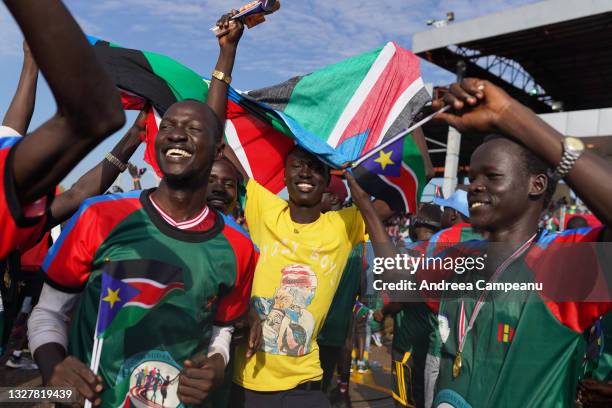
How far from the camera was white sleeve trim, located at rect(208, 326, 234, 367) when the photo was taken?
2297mm

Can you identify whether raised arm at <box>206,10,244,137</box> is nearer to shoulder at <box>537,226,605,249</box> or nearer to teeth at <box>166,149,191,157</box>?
teeth at <box>166,149,191,157</box>

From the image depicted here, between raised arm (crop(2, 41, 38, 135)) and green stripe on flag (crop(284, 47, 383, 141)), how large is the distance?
1809 mm

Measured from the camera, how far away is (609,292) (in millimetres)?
1821

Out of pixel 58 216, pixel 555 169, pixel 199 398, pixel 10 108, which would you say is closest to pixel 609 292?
pixel 555 169

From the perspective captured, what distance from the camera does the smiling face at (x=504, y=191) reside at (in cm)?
216

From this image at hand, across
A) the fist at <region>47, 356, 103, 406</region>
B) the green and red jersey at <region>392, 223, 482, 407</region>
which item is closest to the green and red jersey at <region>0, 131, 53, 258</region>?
the fist at <region>47, 356, 103, 406</region>

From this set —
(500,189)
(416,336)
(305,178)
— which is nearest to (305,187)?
(305,178)

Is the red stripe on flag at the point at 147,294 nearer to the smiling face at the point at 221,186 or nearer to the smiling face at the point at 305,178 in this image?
the smiling face at the point at 305,178

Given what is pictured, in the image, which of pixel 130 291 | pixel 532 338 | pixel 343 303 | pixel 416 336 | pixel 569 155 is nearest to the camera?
pixel 569 155

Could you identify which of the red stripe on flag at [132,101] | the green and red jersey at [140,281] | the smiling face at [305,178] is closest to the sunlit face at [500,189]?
the green and red jersey at [140,281]

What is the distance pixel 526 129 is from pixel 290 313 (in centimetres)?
182

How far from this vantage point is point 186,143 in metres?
2.31

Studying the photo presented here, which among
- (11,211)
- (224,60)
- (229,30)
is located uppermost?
(229,30)

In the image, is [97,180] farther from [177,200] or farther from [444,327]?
[444,327]
